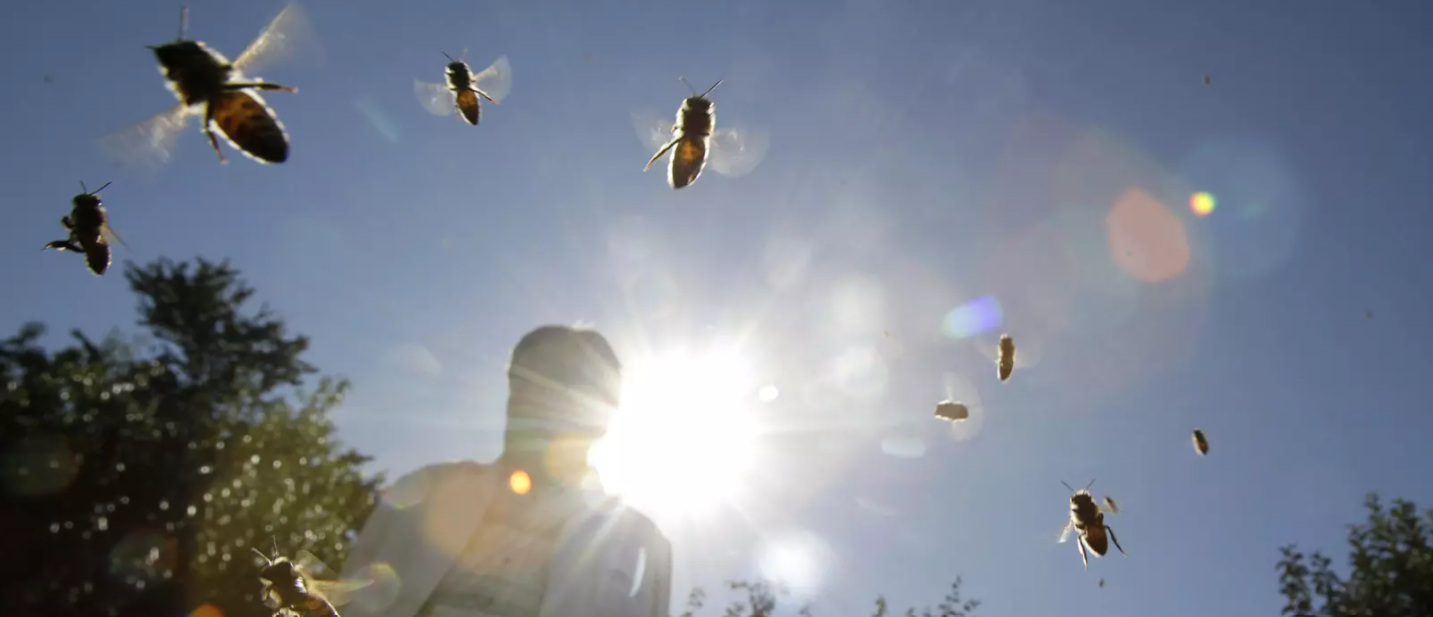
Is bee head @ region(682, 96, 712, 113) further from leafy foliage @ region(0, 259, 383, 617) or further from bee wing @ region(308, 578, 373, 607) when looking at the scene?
leafy foliage @ region(0, 259, 383, 617)

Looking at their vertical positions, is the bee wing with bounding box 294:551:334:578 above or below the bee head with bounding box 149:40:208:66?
below

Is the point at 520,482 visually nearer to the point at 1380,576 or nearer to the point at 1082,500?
the point at 1082,500

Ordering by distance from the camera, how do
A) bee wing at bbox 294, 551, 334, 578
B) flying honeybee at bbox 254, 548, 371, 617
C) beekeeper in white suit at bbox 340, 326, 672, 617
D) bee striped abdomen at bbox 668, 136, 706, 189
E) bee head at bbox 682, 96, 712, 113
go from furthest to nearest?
bee head at bbox 682, 96, 712, 113 → beekeeper in white suit at bbox 340, 326, 672, 617 → bee striped abdomen at bbox 668, 136, 706, 189 → flying honeybee at bbox 254, 548, 371, 617 → bee wing at bbox 294, 551, 334, 578

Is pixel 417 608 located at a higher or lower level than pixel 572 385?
lower

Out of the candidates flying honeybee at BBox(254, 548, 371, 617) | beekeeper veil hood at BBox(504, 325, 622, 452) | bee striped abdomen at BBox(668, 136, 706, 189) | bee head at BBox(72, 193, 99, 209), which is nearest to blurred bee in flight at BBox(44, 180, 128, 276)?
bee head at BBox(72, 193, 99, 209)

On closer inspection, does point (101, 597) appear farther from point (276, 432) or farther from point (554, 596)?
point (554, 596)

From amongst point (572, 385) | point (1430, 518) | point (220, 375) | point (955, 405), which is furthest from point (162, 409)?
point (1430, 518)

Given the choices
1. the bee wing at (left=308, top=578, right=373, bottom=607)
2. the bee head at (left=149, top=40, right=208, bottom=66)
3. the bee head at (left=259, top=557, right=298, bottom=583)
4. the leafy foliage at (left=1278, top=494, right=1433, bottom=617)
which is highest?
the leafy foliage at (left=1278, top=494, right=1433, bottom=617)
